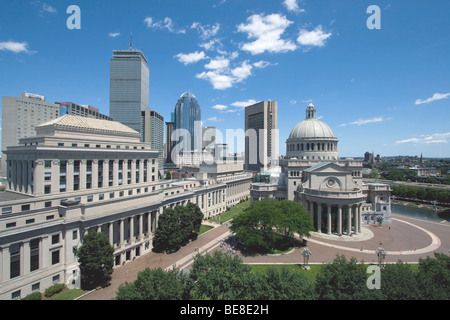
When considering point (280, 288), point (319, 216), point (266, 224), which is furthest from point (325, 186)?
point (280, 288)

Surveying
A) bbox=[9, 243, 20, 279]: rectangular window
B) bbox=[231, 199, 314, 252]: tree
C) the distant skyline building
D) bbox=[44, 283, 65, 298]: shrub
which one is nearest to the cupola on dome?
bbox=[231, 199, 314, 252]: tree

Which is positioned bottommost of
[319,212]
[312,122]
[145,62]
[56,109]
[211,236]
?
[211,236]

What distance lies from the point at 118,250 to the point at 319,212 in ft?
169

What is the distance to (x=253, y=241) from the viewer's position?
160 ft

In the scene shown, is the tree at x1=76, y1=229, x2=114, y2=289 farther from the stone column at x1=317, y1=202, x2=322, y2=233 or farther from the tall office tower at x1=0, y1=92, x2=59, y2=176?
the tall office tower at x1=0, y1=92, x2=59, y2=176

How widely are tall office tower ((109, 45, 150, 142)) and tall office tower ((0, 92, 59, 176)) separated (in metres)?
49.4

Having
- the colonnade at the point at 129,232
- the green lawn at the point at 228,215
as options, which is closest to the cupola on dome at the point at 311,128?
the green lawn at the point at 228,215

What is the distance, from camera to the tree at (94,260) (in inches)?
1442

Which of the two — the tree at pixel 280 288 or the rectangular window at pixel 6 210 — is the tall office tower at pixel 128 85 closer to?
the rectangular window at pixel 6 210

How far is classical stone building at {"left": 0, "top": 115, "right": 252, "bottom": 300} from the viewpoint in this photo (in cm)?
3447
